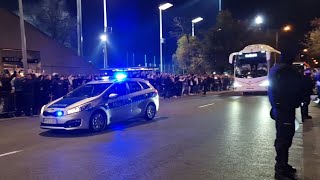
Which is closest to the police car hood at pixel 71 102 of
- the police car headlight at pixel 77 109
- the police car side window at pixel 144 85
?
the police car headlight at pixel 77 109

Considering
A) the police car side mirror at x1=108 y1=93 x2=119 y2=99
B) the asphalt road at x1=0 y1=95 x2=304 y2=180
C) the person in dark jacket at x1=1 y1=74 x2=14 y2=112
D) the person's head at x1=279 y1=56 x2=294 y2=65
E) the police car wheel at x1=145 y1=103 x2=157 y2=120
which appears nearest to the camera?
the person's head at x1=279 y1=56 x2=294 y2=65

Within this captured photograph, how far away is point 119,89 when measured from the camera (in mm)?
13445

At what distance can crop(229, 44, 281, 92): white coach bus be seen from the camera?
30.0 meters

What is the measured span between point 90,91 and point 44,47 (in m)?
23.8

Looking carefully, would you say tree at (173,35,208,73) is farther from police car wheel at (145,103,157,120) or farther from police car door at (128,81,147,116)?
police car door at (128,81,147,116)

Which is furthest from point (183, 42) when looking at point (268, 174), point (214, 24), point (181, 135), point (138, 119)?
point (268, 174)

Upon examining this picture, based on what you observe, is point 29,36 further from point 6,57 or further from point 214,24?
point 214,24

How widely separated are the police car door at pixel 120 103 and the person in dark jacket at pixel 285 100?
7.03 meters

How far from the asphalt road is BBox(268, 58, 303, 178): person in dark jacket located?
66 cm

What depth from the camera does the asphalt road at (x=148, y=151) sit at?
7.23 metres

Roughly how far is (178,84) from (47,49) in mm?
12044

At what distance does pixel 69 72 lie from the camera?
3741cm

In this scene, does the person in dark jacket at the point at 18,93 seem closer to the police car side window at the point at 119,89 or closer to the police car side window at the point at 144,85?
the police car side window at the point at 144,85

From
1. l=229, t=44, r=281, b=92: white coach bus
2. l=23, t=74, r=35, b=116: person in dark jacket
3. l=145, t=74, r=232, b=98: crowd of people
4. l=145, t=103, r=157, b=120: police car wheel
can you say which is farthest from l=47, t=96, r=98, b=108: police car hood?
l=229, t=44, r=281, b=92: white coach bus
